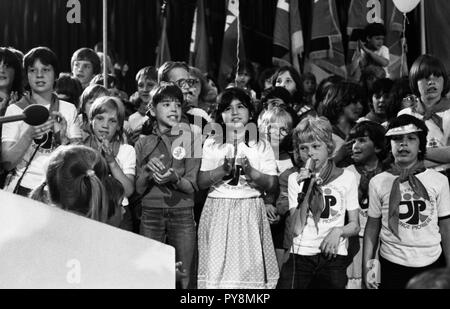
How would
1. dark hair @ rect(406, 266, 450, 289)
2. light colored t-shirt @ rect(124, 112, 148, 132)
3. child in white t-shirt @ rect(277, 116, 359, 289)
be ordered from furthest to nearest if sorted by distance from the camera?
light colored t-shirt @ rect(124, 112, 148, 132)
child in white t-shirt @ rect(277, 116, 359, 289)
dark hair @ rect(406, 266, 450, 289)

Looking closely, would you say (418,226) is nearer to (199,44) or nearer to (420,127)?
(420,127)

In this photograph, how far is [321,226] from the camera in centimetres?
470

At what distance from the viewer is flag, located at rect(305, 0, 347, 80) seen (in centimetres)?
801

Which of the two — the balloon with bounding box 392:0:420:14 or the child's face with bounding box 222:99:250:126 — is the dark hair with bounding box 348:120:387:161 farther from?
the balloon with bounding box 392:0:420:14

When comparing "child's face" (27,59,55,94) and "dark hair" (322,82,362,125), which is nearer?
"child's face" (27,59,55,94)

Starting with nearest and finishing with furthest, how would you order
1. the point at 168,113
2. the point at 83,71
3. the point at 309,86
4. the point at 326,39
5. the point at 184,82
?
the point at 168,113, the point at 184,82, the point at 83,71, the point at 309,86, the point at 326,39

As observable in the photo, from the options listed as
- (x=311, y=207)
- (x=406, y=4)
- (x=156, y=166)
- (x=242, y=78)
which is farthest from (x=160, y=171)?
(x=242, y=78)

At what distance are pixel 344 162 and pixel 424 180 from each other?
32.8 inches

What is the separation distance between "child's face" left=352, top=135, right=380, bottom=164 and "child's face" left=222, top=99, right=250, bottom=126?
658mm

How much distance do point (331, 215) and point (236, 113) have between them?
897mm

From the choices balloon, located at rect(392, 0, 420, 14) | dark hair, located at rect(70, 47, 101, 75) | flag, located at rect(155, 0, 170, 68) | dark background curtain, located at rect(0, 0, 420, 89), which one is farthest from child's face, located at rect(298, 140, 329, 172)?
dark background curtain, located at rect(0, 0, 420, 89)

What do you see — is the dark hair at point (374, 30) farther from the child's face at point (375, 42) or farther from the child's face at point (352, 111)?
the child's face at point (352, 111)

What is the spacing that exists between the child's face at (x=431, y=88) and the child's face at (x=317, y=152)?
0.88 m

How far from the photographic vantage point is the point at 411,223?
14.9 ft
